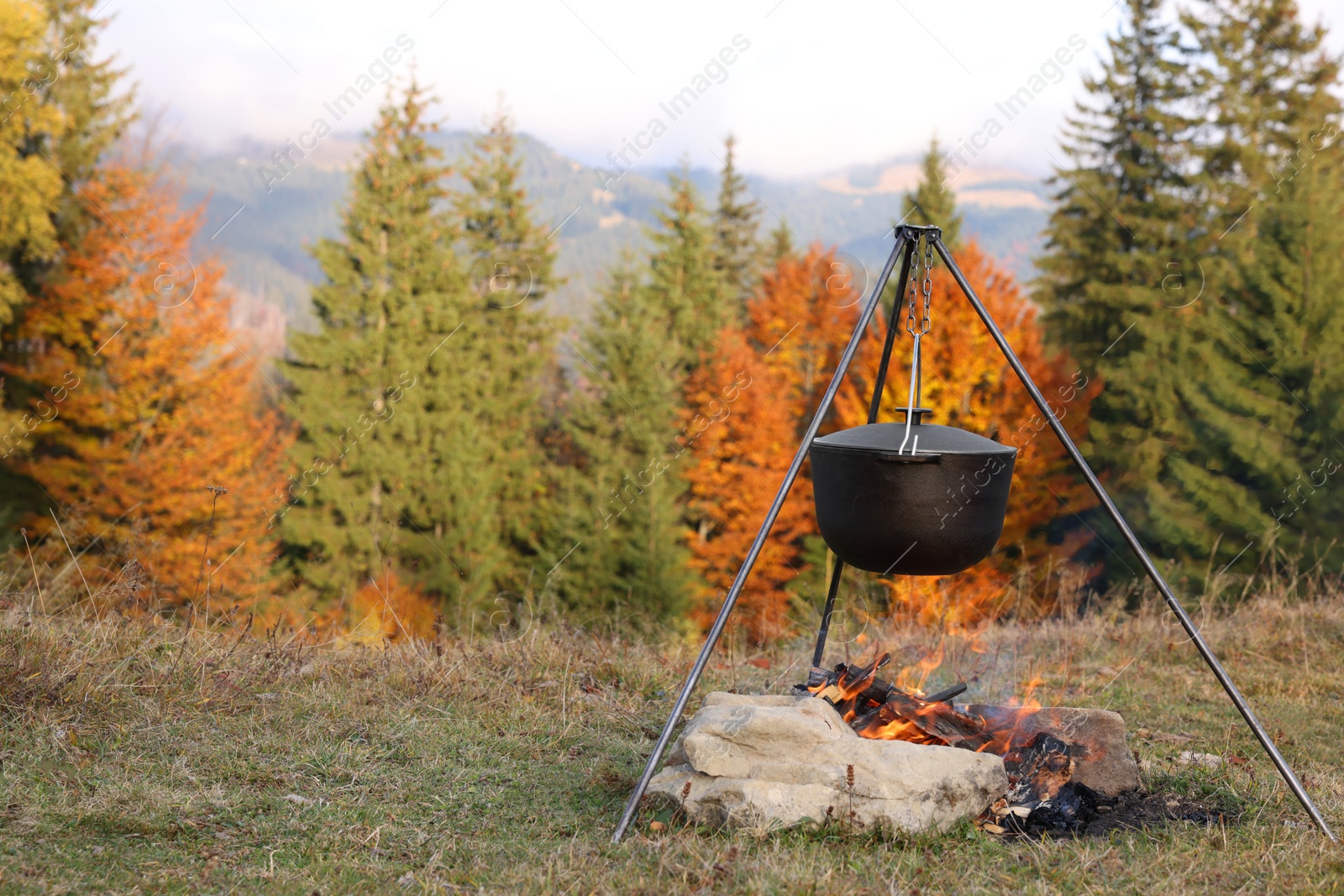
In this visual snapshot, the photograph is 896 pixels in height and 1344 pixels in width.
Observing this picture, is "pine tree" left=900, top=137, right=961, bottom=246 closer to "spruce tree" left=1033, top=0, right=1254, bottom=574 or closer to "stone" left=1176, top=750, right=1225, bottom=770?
"spruce tree" left=1033, top=0, right=1254, bottom=574

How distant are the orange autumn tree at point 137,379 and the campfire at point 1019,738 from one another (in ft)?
45.2

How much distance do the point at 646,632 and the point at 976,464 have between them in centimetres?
311

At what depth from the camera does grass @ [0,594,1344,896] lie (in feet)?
7.93

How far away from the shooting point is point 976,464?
114 inches

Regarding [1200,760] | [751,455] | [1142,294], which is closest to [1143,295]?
[1142,294]

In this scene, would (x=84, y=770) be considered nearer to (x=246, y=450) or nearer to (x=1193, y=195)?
(x=246, y=450)

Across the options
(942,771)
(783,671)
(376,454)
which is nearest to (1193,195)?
(376,454)

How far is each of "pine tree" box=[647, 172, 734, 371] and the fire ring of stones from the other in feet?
66.6

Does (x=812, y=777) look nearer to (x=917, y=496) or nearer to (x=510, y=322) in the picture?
(x=917, y=496)

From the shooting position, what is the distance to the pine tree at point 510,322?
71.1ft

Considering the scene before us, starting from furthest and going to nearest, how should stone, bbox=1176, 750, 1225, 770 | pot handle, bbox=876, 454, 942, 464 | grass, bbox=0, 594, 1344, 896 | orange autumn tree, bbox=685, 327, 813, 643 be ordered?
orange autumn tree, bbox=685, 327, 813, 643
stone, bbox=1176, 750, 1225, 770
pot handle, bbox=876, 454, 942, 464
grass, bbox=0, 594, 1344, 896

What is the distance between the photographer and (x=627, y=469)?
2045 cm

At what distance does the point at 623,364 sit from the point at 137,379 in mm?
9771

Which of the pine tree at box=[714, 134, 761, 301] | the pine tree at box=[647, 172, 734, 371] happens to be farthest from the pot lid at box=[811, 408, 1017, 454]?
the pine tree at box=[714, 134, 761, 301]
